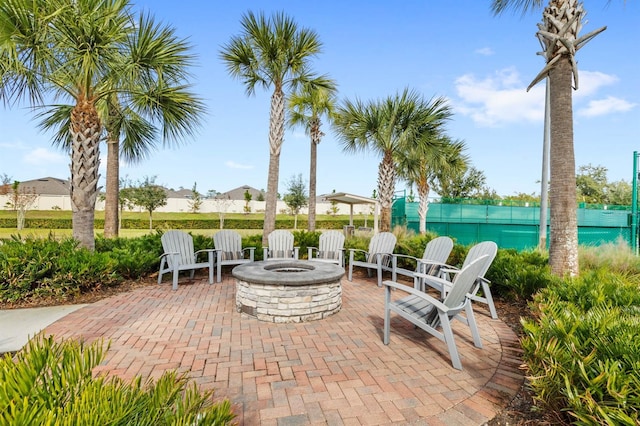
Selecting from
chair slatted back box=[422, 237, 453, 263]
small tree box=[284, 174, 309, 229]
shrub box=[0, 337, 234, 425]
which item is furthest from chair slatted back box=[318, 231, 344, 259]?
small tree box=[284, 174, 309, 229]

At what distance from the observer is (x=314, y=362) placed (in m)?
2.91

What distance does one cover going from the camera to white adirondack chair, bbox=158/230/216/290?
5.68m

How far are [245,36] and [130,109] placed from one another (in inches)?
134

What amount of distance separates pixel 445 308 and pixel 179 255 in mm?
4841

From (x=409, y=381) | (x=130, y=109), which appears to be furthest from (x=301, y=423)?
(x=130, y=109)

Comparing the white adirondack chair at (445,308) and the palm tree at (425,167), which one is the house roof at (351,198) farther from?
the white adirondack chair at (445,308)

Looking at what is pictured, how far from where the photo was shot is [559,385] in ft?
6.23

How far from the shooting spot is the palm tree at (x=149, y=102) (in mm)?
5324

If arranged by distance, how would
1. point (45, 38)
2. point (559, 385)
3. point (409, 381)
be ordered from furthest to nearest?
point (45, 38), point (409, 381), point (559, 385)

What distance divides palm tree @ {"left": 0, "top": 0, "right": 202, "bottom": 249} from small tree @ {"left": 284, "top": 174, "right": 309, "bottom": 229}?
23876 mm

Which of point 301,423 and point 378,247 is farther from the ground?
point 378,247

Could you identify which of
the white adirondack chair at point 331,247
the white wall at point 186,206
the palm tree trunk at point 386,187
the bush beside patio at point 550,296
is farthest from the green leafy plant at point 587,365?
the white wall at point 186,206

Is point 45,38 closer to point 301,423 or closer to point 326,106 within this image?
point 301,423

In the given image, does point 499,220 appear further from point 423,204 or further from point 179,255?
point 179,255
